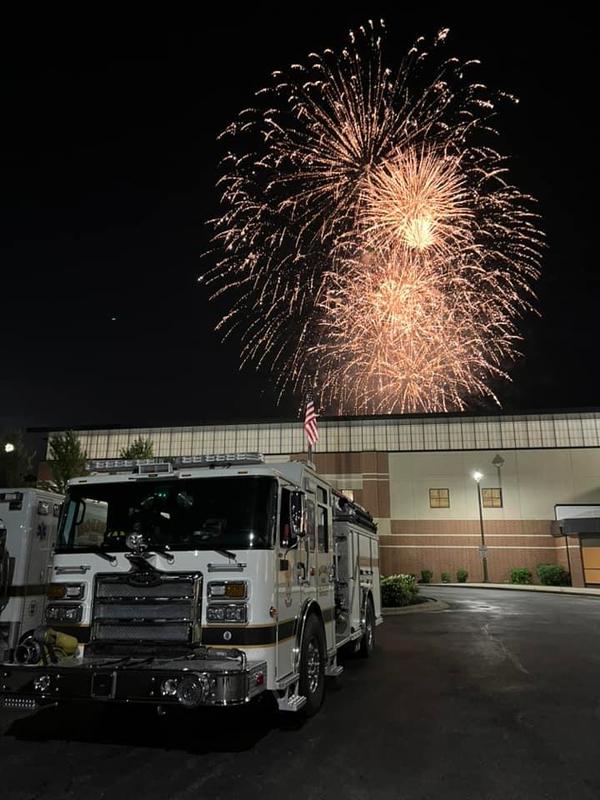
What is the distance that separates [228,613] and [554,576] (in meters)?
37.1

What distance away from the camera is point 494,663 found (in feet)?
38.1

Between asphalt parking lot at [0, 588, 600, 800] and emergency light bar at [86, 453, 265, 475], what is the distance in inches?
119

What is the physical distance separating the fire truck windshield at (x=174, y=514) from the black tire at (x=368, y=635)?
20.3 ft

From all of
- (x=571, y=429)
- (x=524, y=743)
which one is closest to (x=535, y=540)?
(x=571, y=429)

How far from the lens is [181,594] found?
6.57m

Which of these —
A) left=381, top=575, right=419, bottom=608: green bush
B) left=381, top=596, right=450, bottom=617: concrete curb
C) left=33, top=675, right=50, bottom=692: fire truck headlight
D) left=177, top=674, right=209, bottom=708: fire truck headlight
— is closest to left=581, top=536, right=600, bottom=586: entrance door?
left=381, top=596, right=450, bottom=617: concrete curb

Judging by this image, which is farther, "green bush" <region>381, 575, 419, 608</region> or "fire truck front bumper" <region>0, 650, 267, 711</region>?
"green bush" <region>381, 575, 419, 608</region>

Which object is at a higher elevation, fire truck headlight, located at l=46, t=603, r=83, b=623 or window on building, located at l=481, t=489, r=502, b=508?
window on building, located at l=481, t=489, r=502, b=508

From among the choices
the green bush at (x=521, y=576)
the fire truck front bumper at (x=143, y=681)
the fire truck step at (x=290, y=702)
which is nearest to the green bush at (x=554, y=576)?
the green bush at (x=521, y=576)

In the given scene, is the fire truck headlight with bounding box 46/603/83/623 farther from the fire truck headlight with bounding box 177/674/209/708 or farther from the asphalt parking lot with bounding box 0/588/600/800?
the fire truck headlight with bounding box 177/674/209/708

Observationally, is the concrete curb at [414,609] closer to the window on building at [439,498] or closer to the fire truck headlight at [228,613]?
the fire truck headlight at [228,613]

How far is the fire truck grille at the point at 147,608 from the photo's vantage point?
6492 mm

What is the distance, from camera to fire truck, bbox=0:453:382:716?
5867 mm

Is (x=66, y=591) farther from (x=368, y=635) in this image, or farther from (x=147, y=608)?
(x=368, y=635)
